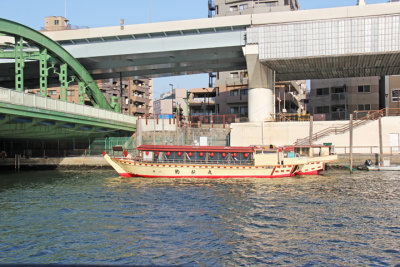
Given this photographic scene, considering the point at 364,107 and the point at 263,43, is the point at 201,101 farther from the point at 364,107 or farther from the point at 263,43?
the point at 263,43

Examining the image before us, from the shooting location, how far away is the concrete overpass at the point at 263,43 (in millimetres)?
47375

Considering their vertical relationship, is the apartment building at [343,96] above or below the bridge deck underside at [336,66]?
below

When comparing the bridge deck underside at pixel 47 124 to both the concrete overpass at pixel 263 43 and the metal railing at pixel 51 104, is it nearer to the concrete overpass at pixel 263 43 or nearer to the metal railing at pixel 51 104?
the metal railing at pixel 51 104

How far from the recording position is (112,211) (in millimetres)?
23406

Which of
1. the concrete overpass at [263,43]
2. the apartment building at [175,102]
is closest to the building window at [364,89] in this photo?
the concrete overpass at [263,43]

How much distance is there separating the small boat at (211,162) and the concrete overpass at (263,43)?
515 inches

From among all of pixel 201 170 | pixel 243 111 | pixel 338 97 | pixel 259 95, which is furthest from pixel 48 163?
pixel 338 97

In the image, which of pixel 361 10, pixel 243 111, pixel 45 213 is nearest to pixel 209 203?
pixel 45 213

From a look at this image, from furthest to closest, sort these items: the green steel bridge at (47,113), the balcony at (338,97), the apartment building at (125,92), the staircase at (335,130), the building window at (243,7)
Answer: the apartment building at (125,92) → the building window at (243,7) → the balcony at (338,97) → the staircase at (335,130) → the green steel bridge at (47,113)

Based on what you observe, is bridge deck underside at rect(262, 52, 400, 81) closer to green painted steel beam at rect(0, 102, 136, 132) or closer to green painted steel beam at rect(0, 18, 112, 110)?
green painted steel beam at rect(0, 102, 136, 132)

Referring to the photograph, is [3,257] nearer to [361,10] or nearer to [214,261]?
[214,261]

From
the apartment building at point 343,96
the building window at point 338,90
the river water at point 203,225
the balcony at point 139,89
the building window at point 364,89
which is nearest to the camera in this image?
the river water at point 203,225

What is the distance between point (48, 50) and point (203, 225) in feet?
115

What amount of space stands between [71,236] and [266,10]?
→ 263ft
